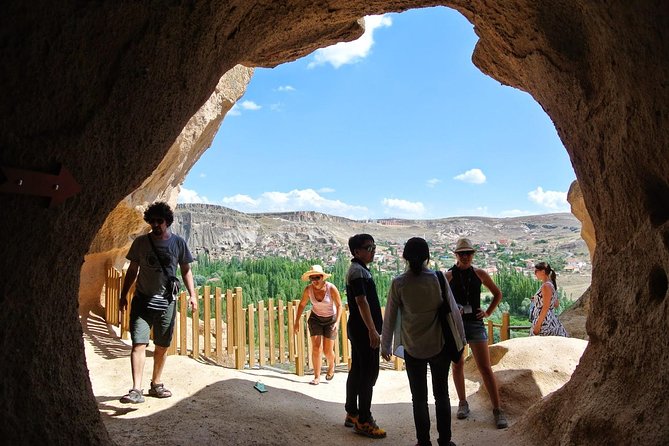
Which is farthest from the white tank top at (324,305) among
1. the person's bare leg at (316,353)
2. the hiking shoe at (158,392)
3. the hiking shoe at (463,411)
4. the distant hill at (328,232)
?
the distant hill at (328,232)

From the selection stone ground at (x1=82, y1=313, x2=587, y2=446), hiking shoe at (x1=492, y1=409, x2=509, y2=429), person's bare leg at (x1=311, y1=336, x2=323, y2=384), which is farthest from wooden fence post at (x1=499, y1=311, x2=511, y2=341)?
hiking shoe at (x1=492, y1=409, x2=509, y2=429)

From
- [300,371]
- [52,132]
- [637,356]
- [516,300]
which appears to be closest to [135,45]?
[52,132]

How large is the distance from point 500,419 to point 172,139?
3.34 m

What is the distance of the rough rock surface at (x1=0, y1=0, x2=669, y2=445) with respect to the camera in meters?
1.73

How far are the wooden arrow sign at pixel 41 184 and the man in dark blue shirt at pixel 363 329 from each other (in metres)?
2.08

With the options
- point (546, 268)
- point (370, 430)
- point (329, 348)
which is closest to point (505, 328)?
point (546, 268)

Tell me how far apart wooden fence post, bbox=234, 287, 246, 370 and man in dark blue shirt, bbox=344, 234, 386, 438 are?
9.61ft

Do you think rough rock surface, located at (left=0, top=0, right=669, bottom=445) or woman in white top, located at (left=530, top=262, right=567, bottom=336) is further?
woman in white top, located at (left=530, top=262, right=567, bottom=336)

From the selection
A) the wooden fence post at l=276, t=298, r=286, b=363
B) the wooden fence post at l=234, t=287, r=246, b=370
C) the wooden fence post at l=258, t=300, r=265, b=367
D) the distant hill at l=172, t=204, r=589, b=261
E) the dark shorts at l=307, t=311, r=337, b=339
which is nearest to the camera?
the dark shorts at l=307, t=311, r=337, b=339

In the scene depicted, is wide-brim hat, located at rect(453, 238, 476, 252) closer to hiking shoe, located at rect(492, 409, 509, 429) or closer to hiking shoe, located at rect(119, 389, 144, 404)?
hiking shoe, located at rect(492, 409, 509, 429)

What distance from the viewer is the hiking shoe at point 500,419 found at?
148 inches

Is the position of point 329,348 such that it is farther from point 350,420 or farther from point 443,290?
point 443,290

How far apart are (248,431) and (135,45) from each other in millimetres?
2627

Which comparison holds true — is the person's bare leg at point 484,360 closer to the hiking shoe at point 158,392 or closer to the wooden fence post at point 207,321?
the hiking shoe at point 158,392
